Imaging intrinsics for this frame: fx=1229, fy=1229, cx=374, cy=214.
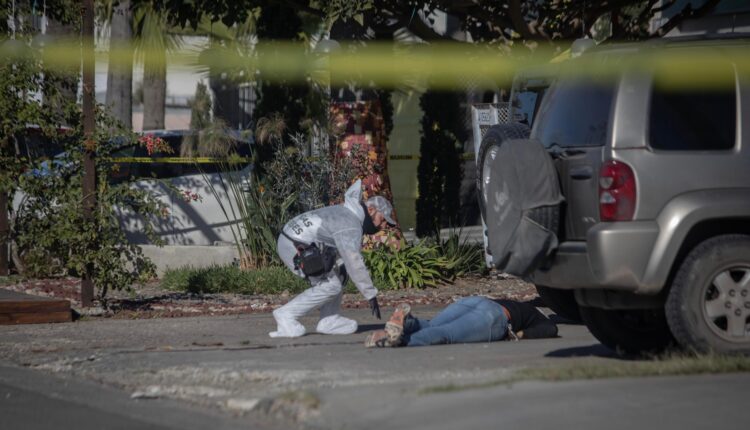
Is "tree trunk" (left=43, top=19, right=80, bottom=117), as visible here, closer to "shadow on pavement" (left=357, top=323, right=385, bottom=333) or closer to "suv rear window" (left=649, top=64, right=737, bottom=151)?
"shadow on pavement" (left=357, top=323, right=385, bottom=333)

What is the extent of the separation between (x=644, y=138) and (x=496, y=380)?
5.79 ft

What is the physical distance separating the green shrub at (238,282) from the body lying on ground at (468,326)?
486 cm

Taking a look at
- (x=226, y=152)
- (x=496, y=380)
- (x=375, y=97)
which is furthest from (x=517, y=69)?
(x=496, y=380)

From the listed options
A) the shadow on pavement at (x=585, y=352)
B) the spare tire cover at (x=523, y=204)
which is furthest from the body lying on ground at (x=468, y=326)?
the spare tire cover at (x=523, y=204)

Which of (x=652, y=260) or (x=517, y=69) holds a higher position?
(x=517, y=69)

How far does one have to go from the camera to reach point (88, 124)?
12.2 meters

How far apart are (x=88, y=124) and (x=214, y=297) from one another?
2.66m

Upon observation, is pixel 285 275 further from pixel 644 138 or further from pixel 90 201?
pixel 644 138

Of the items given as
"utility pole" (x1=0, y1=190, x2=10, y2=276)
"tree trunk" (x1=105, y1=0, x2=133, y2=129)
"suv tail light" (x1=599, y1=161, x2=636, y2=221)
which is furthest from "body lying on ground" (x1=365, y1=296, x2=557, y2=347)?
"tree trunk" (x1=105, y1=0, x2=133, y2=129)

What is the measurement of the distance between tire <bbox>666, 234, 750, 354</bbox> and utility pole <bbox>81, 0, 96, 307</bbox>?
21.2 feet

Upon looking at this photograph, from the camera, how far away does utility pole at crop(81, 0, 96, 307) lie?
12.1m

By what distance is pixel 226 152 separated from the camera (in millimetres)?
16578

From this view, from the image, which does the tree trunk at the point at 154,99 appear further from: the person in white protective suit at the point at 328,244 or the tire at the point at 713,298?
the tire at the point at 713,298

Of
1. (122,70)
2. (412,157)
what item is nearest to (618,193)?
(412,157)
